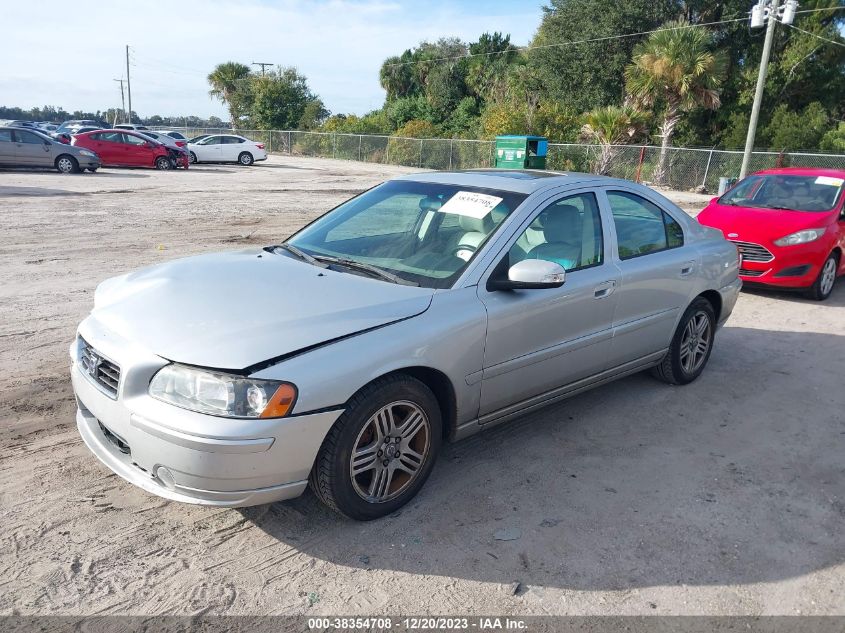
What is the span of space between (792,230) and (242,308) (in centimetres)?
756

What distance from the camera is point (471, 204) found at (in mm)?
4195

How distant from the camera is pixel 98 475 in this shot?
372 cm

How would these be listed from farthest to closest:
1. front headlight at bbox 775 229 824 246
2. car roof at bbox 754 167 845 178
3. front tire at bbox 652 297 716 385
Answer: car roof at bbox 754 167 845 178, front headlight at bbox 775 229 824 246, front tire at bbox 652 297 716 385


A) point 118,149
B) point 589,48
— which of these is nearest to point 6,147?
point 118,149

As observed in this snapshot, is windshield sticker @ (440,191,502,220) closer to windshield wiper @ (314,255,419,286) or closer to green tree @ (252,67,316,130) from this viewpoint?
windshield wiper @ (314,255,419,286)

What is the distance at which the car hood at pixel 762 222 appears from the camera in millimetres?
8492

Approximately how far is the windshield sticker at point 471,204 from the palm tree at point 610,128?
954 inches

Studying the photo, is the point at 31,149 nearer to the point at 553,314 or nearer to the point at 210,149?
the point at 210,149

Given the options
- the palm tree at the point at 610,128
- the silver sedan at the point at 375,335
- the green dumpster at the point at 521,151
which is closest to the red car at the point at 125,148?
the green dumpster at the point at 521,151

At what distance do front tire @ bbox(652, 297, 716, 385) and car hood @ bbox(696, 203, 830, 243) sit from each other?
10.7ft

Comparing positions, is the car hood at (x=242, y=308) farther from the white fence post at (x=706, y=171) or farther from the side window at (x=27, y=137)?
the white fence post at (x=706, y=171)

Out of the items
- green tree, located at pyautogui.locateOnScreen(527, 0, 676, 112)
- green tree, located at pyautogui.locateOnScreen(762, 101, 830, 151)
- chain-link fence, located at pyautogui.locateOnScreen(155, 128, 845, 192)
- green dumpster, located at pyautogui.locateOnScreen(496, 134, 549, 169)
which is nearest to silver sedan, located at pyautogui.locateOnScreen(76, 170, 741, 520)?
chain-link fence, located at pyautogui.locateOnScreen(155, 128, 845, 192)

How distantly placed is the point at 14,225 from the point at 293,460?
35.7ft

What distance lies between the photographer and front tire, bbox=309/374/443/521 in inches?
123
